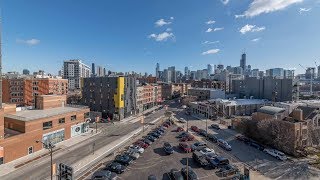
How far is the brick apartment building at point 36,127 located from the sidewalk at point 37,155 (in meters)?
1.13

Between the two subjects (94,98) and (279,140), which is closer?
(279,140)

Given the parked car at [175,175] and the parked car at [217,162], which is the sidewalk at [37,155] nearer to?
the parked car at [175,175]

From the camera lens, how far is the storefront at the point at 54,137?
5397cm

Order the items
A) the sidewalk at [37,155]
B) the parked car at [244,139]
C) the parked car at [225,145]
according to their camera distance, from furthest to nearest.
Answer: the parked car at [244,139] < the parked car at [225,145] < the sidewalk at [37,155]

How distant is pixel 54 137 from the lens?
5644cm

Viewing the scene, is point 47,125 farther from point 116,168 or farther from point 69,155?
point 116,168

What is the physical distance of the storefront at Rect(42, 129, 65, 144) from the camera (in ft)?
177

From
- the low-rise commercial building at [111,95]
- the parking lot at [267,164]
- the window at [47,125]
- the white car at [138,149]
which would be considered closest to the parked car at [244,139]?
the parking lot at [267,164]

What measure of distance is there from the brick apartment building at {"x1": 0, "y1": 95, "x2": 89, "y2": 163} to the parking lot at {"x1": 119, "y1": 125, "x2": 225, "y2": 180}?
23413mm

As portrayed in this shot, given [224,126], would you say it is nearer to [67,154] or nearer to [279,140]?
[279,140]

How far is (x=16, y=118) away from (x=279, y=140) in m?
57.7

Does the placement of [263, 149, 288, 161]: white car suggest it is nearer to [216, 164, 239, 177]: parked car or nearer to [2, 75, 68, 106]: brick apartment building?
[216, 164, 239, 177]: parked car

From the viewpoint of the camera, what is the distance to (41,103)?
63719 mm

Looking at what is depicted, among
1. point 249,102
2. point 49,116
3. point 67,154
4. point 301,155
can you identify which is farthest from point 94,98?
point 301,155
